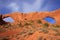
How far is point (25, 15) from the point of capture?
6344cm

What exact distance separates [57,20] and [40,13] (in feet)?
19.0

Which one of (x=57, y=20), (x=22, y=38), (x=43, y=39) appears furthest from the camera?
(x=57, y=20)

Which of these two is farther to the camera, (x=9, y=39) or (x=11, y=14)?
(x=11, y=14)

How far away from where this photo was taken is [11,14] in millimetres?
65312

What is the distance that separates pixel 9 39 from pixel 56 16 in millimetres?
35202

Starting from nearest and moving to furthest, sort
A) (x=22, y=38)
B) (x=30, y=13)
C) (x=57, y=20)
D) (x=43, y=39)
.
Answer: (x=43, y=39)
(x=22, y=38)
(x=57, y=20)
(x=30, y=13)

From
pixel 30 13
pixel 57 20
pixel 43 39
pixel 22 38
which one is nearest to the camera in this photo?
pixel 43 39

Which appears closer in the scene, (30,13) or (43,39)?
(43,39)

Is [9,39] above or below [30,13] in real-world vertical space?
below

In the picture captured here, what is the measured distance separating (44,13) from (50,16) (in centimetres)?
216

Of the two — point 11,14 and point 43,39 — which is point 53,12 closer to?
point 11,14

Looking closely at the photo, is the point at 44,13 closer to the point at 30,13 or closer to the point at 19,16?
the point at 30,13

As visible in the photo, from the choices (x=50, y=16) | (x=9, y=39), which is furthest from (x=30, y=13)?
(x=9, y=39)

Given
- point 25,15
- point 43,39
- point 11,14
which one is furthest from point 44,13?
point 43,39
